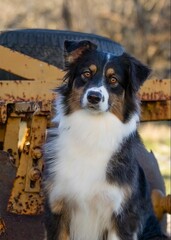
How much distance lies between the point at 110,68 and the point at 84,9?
20.8 m

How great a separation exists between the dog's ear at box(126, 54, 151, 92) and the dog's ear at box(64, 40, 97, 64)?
11.5 inches

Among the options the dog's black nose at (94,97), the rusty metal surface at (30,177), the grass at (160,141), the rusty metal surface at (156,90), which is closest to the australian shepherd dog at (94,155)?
the dog's black nose at (94,97)

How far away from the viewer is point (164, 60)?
25.3 m

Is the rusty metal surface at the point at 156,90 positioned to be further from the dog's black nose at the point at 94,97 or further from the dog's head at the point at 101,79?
the dog's black nose at the point at 94,97

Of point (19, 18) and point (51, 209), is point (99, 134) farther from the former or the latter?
point (19, 18)

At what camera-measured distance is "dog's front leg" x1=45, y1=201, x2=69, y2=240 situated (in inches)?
194

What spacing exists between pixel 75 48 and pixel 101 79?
351 mm

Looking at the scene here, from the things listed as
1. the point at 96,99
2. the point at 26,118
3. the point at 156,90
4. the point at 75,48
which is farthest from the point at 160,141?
the point at 96,99

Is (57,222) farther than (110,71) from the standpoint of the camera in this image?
Yes

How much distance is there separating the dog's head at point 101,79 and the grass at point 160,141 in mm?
6783

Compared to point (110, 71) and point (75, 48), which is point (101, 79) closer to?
point (110, 71)

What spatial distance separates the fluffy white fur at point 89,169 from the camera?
485cm

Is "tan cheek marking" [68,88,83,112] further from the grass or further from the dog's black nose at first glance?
the grass

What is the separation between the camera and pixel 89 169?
4914 millimetres
